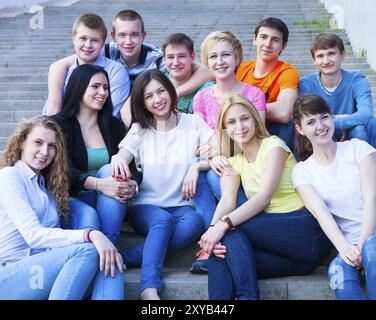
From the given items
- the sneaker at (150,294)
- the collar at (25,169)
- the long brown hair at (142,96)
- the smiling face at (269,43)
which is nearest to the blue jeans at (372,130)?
the smiling face at (269,43)

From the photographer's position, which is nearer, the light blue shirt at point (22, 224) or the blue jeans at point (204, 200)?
the light blue shirt at point (22, 224)

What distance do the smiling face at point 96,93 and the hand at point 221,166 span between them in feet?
2.22

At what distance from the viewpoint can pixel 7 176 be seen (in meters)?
2.94

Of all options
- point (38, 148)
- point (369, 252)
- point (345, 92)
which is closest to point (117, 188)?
point (38, 148)

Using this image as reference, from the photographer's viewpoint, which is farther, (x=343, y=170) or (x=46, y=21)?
(x=46, y=21)

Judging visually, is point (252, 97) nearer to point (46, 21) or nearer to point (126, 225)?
point (126, 225)

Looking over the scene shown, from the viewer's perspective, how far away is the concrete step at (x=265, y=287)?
2947mm

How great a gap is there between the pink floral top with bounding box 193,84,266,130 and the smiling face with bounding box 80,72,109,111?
0.51 metres

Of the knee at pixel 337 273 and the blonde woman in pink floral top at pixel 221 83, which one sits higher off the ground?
the blonde woman in pink floral top at pixel 221 83

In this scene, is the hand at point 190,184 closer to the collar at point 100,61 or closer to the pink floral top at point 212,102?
the pink floral top at point 212,102

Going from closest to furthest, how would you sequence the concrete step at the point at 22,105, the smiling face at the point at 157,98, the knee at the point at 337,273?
the knee at the point at 337,273 → the smiling face at the point at 157,98 → the concrete step at the point at 22,105

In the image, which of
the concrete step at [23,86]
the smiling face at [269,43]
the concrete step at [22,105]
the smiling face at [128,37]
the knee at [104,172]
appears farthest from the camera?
the concrete step at [23,86]
